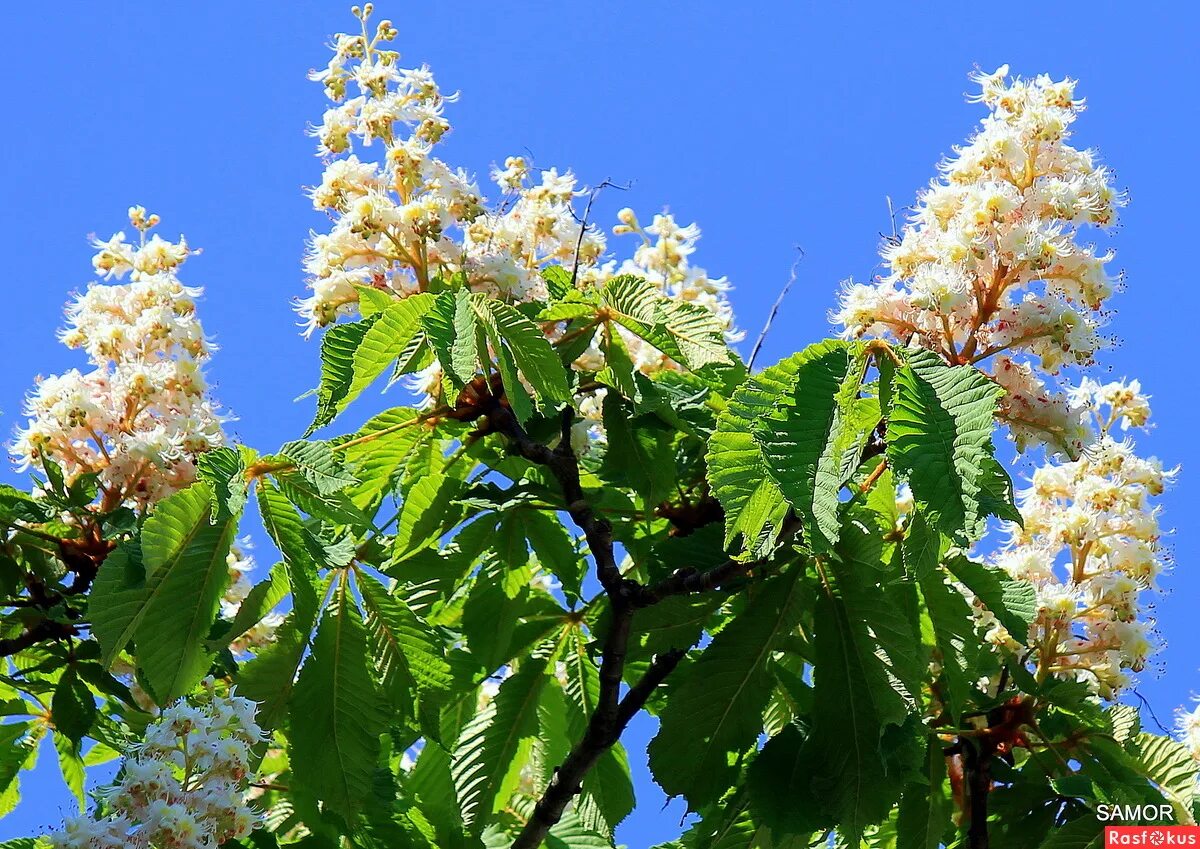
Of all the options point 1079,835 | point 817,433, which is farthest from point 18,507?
point 1079,835

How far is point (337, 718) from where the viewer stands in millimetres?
2951

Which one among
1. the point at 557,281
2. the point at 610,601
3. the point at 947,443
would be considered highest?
the point at 557,281

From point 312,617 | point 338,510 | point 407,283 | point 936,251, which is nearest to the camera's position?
point 338,510

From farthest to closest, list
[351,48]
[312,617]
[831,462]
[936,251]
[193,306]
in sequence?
[193,306] → [351,48] → [936,251] → [312,617] → [831,462]

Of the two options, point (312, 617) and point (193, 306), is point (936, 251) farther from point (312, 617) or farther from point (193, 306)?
point (193, 306)

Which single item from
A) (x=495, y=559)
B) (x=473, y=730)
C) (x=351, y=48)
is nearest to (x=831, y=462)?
(x=495, y=559)

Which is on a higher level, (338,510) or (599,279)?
(599,279)

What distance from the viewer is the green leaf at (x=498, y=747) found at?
380cm

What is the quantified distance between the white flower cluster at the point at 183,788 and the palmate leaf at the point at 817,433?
4.23 feet

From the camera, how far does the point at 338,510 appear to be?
8.41ft

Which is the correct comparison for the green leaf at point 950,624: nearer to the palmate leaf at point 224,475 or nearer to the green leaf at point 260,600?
the green leaf at point 260,600

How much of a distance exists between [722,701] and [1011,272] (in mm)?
1167

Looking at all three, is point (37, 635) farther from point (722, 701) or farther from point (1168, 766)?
point (1168, 766)

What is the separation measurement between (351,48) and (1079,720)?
2698mm
